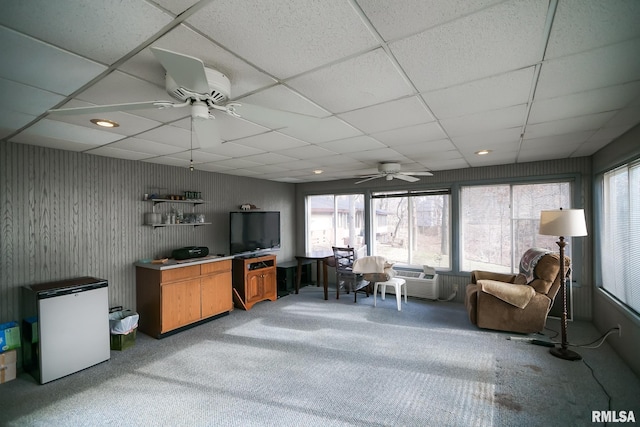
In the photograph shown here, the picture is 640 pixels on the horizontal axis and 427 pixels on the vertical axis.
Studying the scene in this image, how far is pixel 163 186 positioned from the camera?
14.4 feet

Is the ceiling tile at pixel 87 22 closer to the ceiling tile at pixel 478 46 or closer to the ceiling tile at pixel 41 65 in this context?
the ceiling tile at pixel 41 65

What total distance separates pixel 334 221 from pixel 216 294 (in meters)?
3.24

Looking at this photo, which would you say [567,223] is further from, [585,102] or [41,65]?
[41,65]

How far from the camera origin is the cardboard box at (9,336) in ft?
9.09

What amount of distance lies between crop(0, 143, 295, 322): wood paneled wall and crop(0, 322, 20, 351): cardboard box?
0.20m

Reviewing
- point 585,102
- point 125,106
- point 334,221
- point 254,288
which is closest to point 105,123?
point 125,106

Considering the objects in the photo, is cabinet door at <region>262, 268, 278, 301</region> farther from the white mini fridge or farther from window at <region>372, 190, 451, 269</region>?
the white mini fridge

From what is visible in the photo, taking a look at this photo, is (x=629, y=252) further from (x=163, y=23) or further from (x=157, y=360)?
(x=157, y=360)

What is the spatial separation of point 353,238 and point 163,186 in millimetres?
3949

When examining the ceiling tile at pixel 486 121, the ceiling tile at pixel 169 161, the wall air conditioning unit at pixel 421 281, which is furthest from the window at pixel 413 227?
the ceiling tile at pixel 169 161

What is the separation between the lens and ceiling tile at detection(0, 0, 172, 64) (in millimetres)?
1082

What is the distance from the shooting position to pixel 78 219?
11.5 ft

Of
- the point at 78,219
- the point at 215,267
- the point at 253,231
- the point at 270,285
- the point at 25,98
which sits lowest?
the point at 270,285

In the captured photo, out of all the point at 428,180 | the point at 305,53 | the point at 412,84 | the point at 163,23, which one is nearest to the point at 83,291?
the point at 163,23
